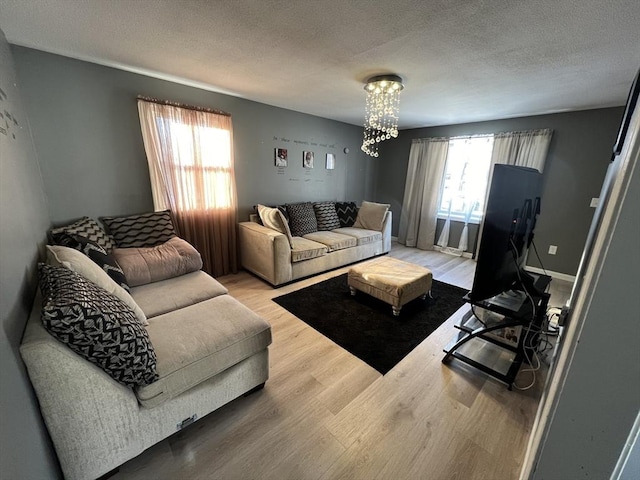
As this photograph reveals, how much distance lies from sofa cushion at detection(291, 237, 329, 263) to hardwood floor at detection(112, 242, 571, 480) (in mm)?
1269

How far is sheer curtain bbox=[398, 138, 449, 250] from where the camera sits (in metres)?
4.43

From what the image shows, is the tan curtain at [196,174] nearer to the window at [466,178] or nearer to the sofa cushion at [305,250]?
the sofa cushion at [305,250]

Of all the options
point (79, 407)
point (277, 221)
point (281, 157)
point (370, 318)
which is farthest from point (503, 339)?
point (281, 157)

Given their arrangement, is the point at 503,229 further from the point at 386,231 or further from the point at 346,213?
the point at 346,213

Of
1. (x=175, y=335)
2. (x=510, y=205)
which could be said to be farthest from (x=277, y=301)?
(x=510, y=205)

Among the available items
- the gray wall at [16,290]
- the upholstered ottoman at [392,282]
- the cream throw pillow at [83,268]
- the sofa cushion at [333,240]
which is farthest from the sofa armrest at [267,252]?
the gray wall at [16,290]

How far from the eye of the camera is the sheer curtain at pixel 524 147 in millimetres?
3371

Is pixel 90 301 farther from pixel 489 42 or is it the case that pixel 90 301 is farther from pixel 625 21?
pixel 625 21

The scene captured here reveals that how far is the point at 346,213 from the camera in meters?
4.39

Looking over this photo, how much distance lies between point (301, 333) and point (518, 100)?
11.2 ft

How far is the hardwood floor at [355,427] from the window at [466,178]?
9.92 ft

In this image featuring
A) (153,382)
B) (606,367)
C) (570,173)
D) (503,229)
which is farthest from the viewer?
(570,173)

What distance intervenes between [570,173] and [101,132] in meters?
5.38

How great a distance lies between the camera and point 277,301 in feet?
8.80
